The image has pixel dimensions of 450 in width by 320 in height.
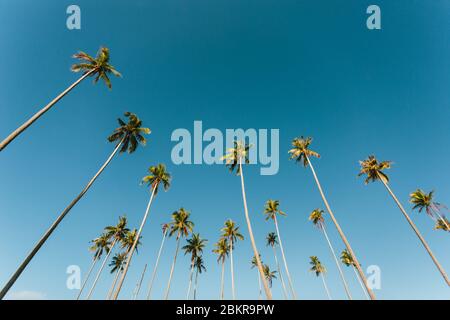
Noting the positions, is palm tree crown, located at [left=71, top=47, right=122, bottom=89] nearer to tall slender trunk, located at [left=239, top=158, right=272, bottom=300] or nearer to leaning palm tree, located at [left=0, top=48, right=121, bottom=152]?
leaning palm tree, located at [left=0, top=48, right=121, bottom=152]

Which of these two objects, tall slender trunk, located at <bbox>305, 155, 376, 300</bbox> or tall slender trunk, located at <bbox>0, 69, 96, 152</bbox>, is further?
tall slender trunk, located at <bbox>305, 155, 376, 300</bbox>

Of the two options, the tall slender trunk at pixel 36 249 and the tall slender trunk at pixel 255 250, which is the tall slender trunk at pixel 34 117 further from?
the tall slender trunk at pixel 255 250

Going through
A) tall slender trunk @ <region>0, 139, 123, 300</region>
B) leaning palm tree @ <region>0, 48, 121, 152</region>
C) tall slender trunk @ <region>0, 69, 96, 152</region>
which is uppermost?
leaning palm tree @ <region>0, 48, 121, 152</region>

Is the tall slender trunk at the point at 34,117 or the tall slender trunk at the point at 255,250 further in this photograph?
the tall slender trunk at the point at 255,250

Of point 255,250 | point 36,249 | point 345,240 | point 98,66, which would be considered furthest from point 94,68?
point 345,240

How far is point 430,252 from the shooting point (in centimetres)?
2488

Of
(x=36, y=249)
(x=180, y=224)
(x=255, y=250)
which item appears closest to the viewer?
(x=36, y=249)

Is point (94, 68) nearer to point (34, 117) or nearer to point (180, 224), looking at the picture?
point (34, 117)

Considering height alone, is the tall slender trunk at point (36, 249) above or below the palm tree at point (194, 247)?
below

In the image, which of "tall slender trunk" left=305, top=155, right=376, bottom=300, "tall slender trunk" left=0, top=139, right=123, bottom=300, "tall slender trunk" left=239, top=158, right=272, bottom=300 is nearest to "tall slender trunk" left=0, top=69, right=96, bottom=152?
"tall slender trunk" left=0, top=139, right=123, bottom=300

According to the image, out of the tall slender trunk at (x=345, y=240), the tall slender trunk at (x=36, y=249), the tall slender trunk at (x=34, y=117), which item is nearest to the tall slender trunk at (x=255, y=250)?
the tall slender trunk at (x=345, y=240)

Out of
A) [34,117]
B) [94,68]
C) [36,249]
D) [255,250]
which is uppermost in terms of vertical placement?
[94,68]
